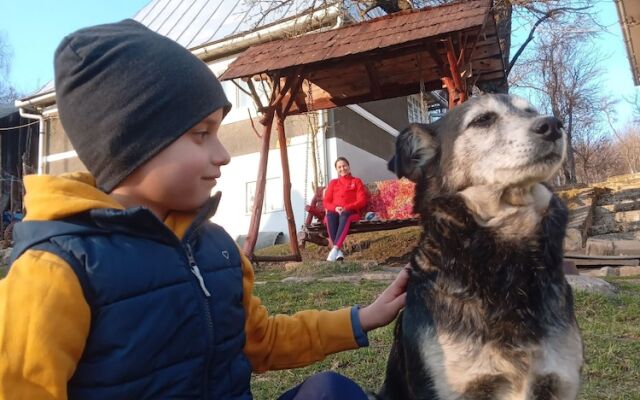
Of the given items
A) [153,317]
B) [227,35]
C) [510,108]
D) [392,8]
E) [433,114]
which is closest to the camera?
[153,317]

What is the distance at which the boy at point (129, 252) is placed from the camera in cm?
127

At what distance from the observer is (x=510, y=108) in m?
2.48

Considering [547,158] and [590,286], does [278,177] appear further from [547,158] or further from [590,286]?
[547,158]

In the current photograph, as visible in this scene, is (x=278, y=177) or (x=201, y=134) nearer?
(x=201, y=134)

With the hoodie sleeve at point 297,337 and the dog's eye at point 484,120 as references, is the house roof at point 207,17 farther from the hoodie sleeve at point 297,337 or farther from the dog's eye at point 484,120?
Answer: the hoodie sleeve at point 297,337

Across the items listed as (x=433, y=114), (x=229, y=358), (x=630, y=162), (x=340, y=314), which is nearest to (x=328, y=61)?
(x=340, y=314)

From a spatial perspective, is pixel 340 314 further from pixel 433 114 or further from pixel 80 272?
pixel 433 114

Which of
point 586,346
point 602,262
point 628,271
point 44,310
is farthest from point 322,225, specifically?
point 44,310

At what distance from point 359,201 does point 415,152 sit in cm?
642

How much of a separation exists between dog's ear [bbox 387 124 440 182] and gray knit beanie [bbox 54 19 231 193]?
3.78ft

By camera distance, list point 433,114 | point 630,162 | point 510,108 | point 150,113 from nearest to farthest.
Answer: point 150,113 → point 510,108 → point 433,114 → point 630,162

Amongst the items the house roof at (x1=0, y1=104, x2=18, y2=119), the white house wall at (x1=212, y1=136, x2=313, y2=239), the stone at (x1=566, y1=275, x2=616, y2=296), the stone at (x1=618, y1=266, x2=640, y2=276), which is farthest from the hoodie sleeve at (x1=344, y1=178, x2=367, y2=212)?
the house roof at (x1=0, y1=104, x2=18, y2=119)

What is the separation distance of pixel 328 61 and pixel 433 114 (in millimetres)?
18454

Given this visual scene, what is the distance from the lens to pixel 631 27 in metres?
10.1
